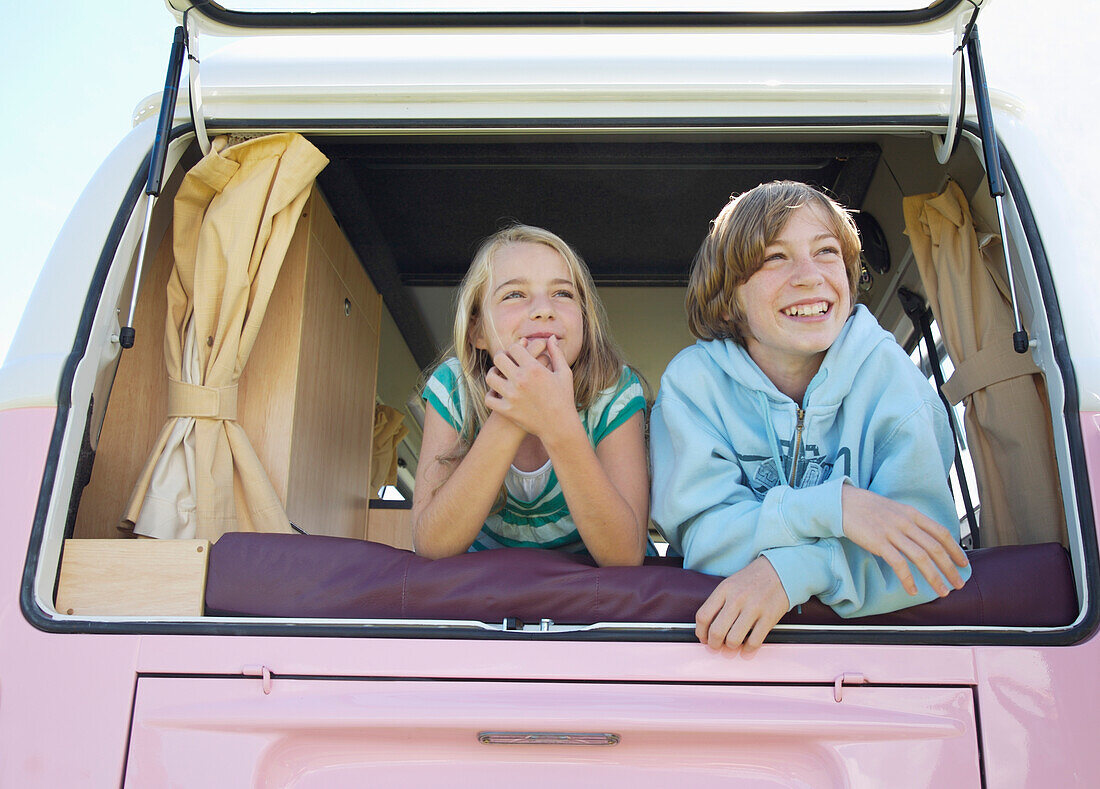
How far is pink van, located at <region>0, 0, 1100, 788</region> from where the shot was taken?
4.54 feet

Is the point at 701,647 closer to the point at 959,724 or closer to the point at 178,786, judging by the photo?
the point at 959,724

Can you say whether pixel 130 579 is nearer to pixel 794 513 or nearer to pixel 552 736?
pixel 552 736

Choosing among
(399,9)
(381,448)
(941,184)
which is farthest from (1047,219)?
(381,448)

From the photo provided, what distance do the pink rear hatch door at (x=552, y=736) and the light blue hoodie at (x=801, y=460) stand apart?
194 mm

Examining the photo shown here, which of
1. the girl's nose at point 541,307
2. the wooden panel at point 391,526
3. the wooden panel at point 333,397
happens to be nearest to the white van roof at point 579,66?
the girl's nose at point 541,307

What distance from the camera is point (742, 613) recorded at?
1427mm

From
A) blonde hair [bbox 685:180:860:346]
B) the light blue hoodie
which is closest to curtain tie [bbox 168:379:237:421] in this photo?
the light blue hoodie

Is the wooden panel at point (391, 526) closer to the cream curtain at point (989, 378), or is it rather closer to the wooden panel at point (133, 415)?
the wooden panel at point (133, 415)

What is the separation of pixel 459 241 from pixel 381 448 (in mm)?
989

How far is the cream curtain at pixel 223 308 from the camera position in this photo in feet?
6.72

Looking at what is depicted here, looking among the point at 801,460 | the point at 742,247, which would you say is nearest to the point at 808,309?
the point at 742,247

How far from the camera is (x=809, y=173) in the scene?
9.15ft

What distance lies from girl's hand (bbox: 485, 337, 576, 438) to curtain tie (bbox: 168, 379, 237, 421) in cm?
68

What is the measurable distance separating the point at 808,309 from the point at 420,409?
106cm
